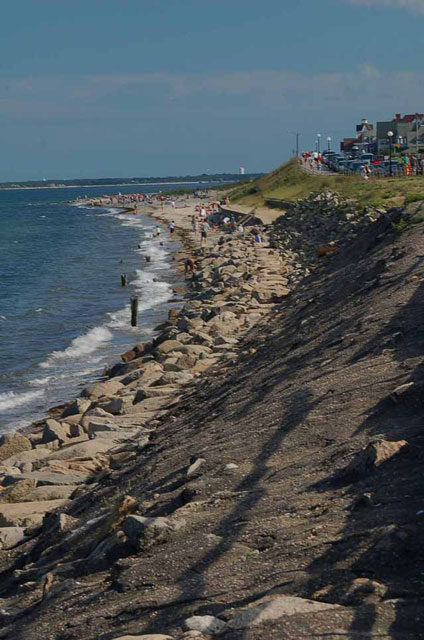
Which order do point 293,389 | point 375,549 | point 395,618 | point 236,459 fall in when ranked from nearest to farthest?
point 395,618 → point 375,549 → point 236,459 → point 293,389

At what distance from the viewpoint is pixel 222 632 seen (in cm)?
496

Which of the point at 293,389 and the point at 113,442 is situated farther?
the point at 113,442

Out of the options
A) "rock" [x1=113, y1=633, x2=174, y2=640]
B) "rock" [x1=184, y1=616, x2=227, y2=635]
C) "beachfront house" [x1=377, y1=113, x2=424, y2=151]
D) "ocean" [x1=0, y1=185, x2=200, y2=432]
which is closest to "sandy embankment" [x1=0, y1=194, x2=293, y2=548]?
"ocean" [x1=0, y1=185, x2=200, y2=432]

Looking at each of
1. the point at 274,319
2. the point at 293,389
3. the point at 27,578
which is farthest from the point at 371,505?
the point at 274,319

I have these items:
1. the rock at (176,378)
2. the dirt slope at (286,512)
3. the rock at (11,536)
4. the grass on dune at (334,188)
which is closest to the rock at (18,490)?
the dirt slope at (286,512)

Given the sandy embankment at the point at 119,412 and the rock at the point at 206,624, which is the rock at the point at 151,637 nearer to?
the rock at the point at 206,624

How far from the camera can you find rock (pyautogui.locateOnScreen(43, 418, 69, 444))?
14.1 metres

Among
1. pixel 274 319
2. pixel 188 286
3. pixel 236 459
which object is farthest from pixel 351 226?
pixel 236 459

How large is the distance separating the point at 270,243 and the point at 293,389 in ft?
107

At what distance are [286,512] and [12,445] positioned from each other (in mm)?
8184

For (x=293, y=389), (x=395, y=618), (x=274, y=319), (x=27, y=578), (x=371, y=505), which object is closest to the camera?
(x=395, y=618)

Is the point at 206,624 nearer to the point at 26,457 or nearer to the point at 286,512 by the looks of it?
the point at 286,512

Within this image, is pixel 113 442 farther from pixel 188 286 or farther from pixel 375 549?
pixel 188 286

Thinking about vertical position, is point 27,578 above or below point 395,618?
below
